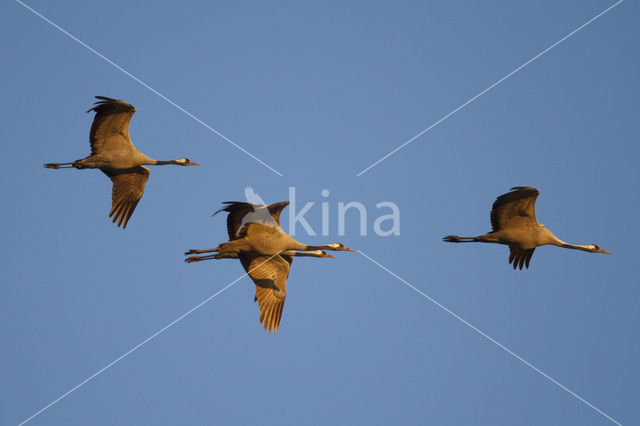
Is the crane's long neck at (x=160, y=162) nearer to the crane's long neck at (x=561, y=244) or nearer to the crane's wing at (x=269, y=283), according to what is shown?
the crane's wing at (x=269, y=283)

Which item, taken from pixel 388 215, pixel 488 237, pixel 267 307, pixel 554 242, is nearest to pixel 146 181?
pixel 267 307

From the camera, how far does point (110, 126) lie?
22.5m

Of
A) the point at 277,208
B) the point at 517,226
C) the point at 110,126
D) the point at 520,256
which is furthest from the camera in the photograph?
the point at 520,256

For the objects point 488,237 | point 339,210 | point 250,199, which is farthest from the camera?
point 339,210

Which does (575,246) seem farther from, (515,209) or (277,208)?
(277,208)

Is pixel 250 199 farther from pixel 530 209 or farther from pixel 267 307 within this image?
pixel 530 209

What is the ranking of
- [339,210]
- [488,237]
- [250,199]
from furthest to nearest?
[339,210] → [488,237] → [250,199]

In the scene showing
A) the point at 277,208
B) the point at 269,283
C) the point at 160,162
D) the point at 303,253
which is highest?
the point at 160,162

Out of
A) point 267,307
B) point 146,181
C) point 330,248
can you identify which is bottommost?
point 267,307

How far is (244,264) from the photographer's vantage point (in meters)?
22.8

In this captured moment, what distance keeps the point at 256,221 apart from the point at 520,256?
270 inches

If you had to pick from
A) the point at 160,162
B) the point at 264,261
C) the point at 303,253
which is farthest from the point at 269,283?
the point at 160,162

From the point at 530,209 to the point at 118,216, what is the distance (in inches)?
372

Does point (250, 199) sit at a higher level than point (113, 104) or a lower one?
lower
